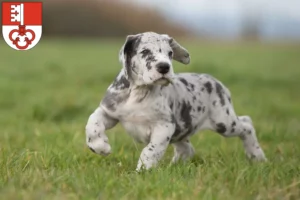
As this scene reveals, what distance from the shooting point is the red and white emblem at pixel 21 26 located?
4.98 m

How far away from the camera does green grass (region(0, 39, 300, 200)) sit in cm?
353

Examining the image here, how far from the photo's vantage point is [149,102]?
14.1 ft

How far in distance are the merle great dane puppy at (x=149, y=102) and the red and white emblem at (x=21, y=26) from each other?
102 cm

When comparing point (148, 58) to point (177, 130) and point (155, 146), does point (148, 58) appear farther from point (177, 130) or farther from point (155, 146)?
point (177, 130)

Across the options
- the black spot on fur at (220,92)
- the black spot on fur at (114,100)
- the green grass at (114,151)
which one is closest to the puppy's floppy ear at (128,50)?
the black spot on fur at (114,100)

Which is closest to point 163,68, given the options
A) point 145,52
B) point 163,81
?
point 163,81

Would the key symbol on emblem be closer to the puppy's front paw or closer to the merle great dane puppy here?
the merle great dane puppy

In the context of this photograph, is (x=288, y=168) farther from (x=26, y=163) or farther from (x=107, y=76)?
(x=107, y=76)

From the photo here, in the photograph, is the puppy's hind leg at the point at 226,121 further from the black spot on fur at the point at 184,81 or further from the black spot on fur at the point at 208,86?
the black spot on fur at the point at 184,81

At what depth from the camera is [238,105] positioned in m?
9.21

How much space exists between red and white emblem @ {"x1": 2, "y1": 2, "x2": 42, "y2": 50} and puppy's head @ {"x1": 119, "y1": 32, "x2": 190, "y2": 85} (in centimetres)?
110

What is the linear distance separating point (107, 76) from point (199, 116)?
25.3 feet

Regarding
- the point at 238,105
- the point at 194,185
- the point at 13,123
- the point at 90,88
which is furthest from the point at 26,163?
the point at 90,88

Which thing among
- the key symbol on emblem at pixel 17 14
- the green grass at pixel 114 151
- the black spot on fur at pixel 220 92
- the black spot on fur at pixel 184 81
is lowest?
the green grass at pixel 114 151
